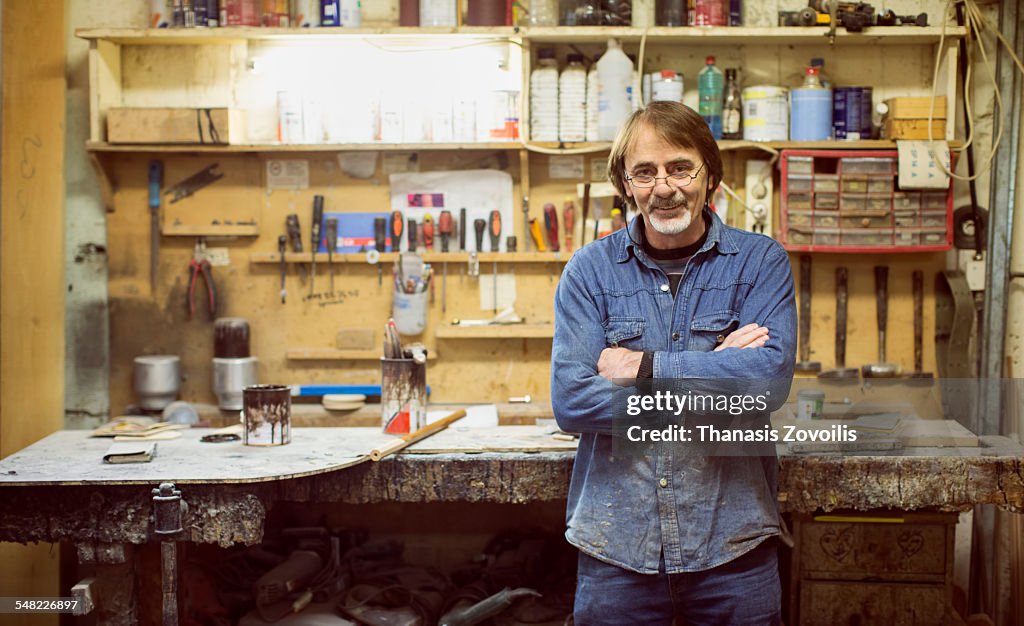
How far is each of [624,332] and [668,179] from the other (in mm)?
→ 354

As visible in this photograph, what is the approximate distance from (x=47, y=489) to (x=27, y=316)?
1506 mm

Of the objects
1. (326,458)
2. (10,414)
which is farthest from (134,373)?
(326,458)

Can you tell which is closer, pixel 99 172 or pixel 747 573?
pixel 747 573

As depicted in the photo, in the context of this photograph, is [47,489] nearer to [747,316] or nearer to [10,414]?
[10,414]

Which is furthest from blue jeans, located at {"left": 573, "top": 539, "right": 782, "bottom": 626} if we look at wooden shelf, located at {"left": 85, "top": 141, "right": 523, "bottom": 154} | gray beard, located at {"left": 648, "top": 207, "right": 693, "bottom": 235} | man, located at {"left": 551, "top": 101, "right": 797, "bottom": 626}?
wooden shelf, located at {"left": 85, "top": 141, "right": 523, "bottom": 154}

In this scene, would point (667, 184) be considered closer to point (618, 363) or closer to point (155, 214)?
point (618, 363)

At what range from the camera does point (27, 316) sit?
12.0 ft

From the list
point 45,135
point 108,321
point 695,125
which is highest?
point 45,135

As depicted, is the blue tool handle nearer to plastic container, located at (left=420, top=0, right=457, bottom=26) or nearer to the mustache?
plastic container, located at (left=420, top=0, right=457, bottom=26)

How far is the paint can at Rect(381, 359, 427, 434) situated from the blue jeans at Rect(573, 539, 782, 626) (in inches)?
37.5

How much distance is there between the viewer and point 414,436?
2.75 m

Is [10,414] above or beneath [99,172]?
beneath

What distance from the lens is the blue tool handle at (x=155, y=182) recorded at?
13.1 feet

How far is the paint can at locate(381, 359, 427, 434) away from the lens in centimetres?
280
